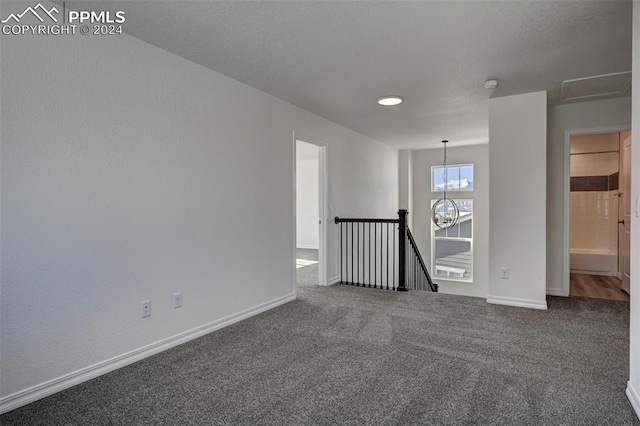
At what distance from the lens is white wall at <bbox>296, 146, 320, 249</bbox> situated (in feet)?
30.8

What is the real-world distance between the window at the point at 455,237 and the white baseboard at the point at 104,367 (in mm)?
5495

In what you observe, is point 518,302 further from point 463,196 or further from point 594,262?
point 463,196

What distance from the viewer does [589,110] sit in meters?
4.17

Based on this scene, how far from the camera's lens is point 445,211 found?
759 centimetres

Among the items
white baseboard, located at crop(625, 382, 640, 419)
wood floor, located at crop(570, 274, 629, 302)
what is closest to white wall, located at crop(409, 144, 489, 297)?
wood floor, located at crop(570, 274, 629, 302)

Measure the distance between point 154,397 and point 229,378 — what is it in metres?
0.43

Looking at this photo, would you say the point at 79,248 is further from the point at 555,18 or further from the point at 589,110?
the point at 589,110

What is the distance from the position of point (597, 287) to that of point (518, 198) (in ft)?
7.31

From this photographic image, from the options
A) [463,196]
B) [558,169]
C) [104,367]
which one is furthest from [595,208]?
[104,367]

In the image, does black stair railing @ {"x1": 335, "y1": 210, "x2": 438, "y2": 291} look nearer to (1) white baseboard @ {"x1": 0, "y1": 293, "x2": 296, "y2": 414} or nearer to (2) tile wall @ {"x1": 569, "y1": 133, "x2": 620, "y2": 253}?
(1) white baseboard @ {"x1": 0, "y1": 293, "x2": 296, "y2": 414}

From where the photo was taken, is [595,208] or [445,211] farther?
[445,211]

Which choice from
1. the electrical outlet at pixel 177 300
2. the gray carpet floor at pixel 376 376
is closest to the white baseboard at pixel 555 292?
the gray carpet floor at pixel 376 376

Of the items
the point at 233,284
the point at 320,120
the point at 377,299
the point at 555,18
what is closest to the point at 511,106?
the point at 555,18

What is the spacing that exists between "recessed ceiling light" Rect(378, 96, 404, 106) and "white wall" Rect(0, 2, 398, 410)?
4.05ft
